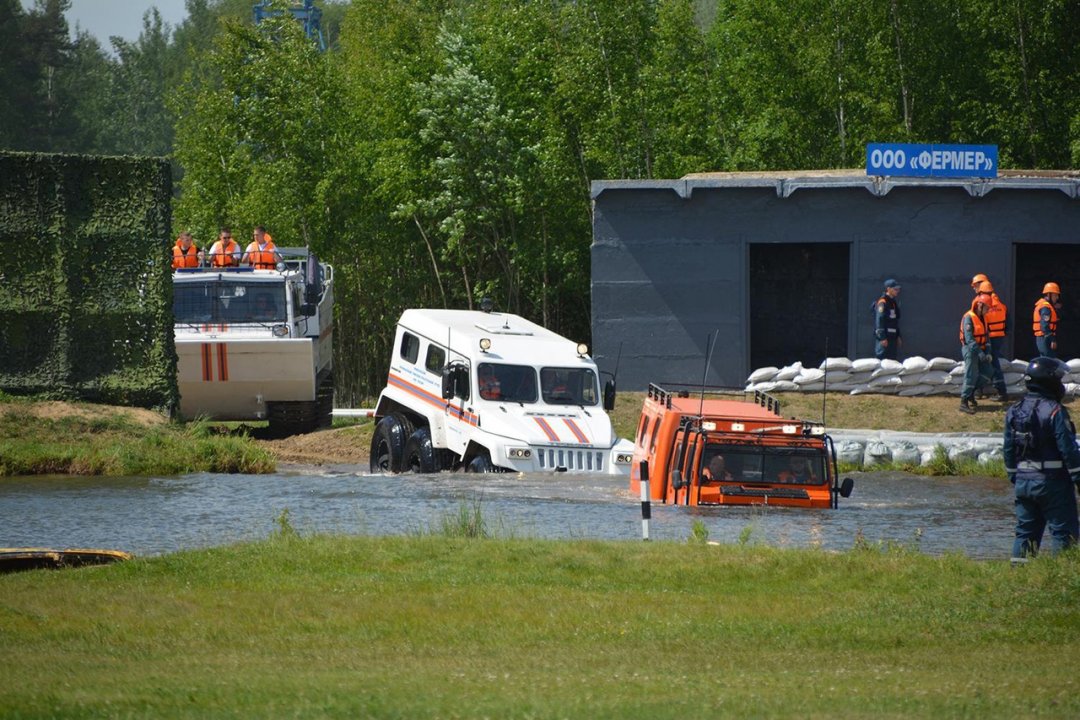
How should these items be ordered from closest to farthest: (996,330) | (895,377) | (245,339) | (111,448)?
(111,448) → (245,339) → (996,330) → (895,377)

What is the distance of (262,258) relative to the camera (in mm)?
29547

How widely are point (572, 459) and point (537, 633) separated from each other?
37.2 ft

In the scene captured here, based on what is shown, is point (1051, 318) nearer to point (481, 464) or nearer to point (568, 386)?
point (568, 386)

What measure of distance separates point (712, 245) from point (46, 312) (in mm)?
11797

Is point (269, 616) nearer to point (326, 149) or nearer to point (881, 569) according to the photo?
point (881, 569)

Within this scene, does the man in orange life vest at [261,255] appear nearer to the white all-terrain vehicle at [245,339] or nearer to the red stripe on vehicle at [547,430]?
the white all-terrain vehicle at [245,339]

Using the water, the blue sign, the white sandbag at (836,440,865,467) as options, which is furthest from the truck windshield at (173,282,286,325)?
the blue sign

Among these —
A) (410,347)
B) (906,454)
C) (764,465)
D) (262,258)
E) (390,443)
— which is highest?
(262,258)

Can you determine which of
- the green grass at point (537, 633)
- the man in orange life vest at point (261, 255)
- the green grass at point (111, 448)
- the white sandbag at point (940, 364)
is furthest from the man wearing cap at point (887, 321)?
the green grass at point (537, 633)

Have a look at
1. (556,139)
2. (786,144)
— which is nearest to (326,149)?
(556,139)

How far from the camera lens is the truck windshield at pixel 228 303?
27953 mm

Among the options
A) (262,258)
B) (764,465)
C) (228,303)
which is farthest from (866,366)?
(764,465)

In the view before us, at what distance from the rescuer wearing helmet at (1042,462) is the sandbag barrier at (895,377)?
15653mm

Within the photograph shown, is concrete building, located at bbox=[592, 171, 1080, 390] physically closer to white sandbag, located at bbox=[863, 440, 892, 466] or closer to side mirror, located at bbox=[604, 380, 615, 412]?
white sandbag, located at bbox=[863, 440, 892, 466]
